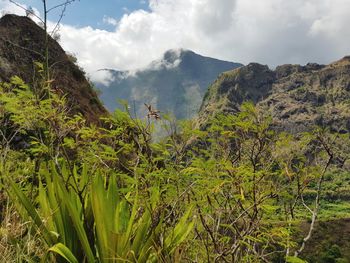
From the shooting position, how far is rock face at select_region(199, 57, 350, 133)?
166 m

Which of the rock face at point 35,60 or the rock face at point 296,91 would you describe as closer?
the rock face at point 35,60

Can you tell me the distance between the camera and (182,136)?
4000 millimetres

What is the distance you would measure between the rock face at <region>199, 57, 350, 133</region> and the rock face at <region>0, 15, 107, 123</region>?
472ft

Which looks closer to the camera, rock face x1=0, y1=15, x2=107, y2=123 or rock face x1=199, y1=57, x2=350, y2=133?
rock face x1=0, y1=15, x2=107, y2=123

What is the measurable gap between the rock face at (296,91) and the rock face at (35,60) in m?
144

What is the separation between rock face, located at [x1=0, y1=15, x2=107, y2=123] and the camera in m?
13.2

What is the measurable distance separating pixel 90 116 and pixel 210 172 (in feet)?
36.2

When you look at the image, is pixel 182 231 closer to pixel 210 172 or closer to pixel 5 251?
pixel 210 172

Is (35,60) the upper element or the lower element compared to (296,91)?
lower

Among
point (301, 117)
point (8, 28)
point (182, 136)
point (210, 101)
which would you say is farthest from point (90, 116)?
point (210, 101)

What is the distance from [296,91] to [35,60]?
18127cm

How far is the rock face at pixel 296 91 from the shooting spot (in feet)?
543

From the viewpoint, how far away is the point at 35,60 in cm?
1368

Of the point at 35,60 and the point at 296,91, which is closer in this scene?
the point at 35,60
